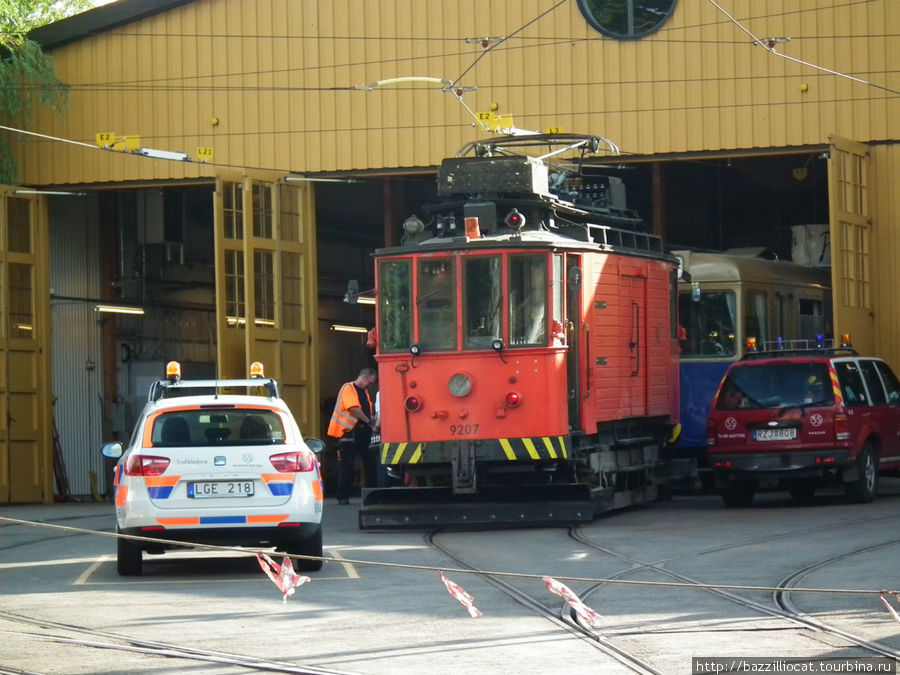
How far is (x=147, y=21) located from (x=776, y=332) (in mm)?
10832

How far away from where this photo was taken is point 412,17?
24.6 m

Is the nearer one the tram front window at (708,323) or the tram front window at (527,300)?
the tram front window at (527,300)

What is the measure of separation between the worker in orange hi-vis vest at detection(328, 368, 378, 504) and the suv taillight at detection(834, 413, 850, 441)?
6.51 meters

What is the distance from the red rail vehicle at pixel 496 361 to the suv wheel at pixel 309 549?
11.5ft

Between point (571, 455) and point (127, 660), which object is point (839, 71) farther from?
point (127, 660)

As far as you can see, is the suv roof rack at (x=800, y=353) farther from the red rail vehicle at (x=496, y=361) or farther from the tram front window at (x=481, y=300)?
the tram front window at (x=481, y=300)

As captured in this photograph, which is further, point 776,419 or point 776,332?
point 776,332

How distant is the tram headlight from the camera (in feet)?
57.3

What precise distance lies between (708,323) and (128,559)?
38.6 ft

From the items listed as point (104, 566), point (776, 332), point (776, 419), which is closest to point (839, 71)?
point (776, 332)

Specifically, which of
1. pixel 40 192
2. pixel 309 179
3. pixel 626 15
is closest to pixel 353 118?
pixel 309 179

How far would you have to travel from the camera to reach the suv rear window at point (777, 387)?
19.4m

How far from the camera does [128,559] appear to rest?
13688 millimetres

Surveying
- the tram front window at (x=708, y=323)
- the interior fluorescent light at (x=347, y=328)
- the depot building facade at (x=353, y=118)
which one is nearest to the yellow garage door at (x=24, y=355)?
the depot building facade at (x=353, y=118)
